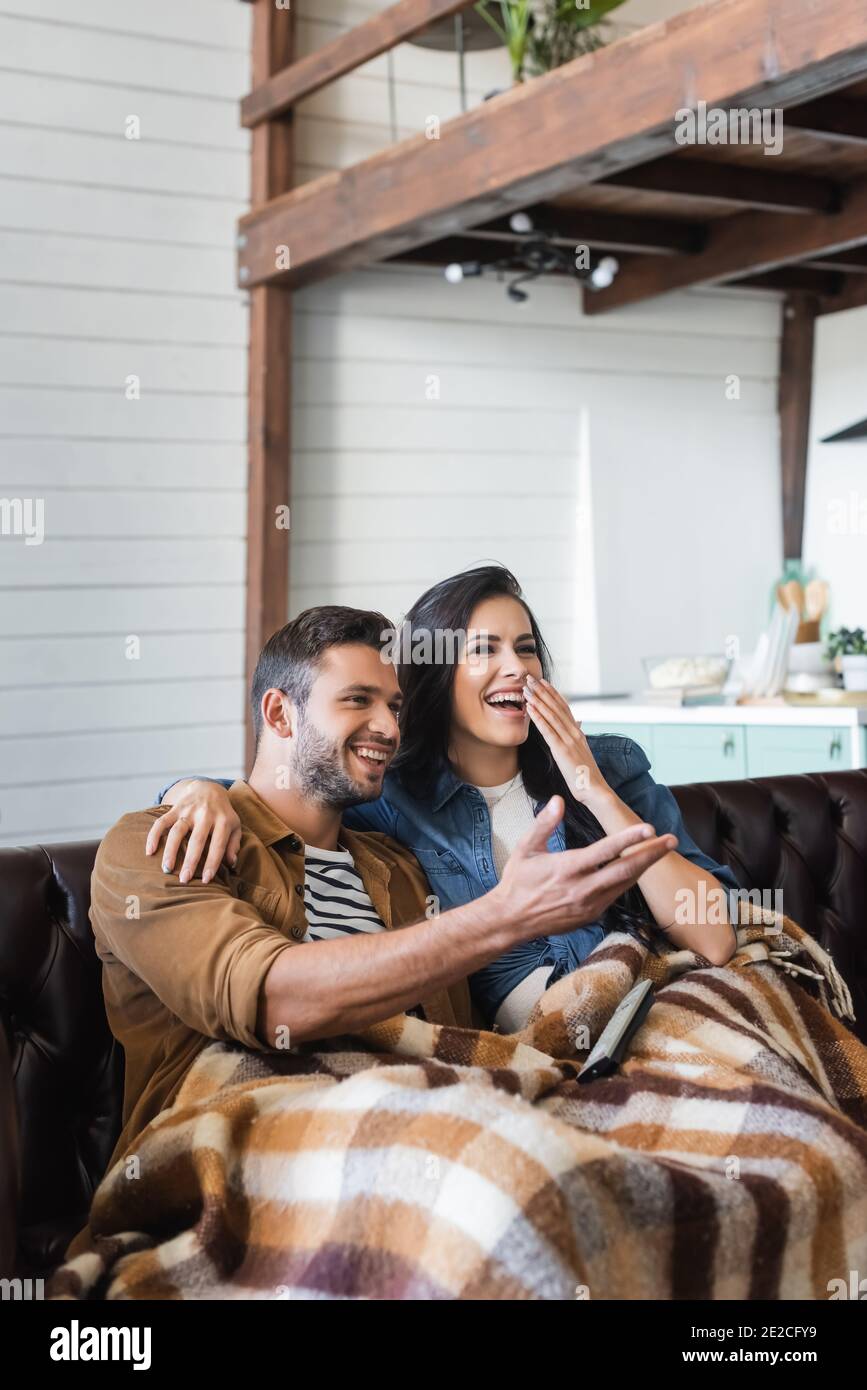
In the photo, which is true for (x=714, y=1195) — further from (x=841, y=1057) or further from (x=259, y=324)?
(x=259, y=324)

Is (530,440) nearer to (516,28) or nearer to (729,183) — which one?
(729,183)

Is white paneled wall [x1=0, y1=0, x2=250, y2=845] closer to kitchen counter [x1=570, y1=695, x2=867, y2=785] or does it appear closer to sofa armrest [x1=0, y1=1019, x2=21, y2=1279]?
kitchen counter [x1=570, y1=695, x2=867, y2=785]

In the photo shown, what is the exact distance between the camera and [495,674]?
7.59ft

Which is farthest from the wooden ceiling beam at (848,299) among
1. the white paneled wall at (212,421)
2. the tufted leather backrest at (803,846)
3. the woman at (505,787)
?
the woman at (505,787)

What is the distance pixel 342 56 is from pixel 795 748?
2.34 meters

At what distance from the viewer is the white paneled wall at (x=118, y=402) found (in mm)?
4473

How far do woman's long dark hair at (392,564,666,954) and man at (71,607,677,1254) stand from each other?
18 cm

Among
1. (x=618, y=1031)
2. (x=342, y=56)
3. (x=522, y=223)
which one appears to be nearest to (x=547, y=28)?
(x=522, y=223)

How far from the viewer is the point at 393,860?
221 cm

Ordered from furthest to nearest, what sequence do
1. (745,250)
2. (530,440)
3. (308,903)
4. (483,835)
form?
(530,440)
(745,250)
(483,835)
(308,903)

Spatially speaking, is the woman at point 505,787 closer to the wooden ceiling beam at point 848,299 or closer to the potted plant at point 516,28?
the potted plant at point 516,28

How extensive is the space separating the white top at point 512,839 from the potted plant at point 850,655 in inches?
92.7

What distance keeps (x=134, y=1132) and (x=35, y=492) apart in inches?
120

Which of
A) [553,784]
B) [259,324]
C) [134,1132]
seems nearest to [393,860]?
[553,784]
